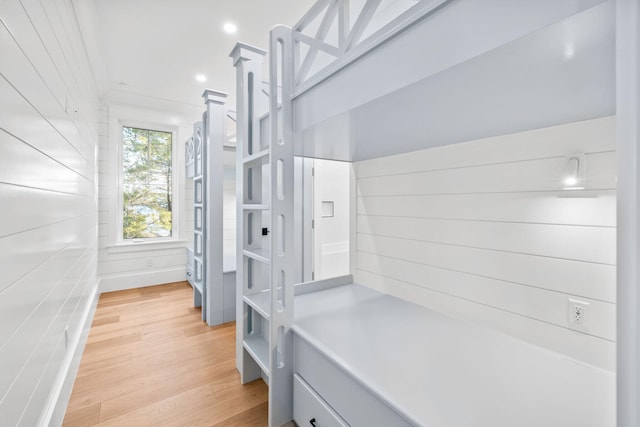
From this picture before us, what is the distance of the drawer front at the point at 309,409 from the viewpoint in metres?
1.14

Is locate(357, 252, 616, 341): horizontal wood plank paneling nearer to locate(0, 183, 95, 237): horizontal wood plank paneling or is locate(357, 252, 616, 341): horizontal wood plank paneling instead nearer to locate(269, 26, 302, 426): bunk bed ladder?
locate(269, 26, 302, 426): bunk bed ladder

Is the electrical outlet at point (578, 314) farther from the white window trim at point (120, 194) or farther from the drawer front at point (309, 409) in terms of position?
the white window trim at point (120, 194)

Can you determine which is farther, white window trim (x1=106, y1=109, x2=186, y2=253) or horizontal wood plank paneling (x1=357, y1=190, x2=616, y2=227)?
white window trim (x1=106, y1=109, x2=186, y2=253)

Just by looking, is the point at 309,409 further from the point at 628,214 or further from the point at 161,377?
the point at 628,214

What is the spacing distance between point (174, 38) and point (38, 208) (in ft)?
6.65

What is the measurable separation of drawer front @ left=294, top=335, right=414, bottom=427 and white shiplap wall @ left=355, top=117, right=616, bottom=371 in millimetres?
781

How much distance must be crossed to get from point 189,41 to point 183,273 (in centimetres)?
310

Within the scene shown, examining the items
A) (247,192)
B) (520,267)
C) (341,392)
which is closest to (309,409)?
(341,392)

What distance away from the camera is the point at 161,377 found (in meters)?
1.92

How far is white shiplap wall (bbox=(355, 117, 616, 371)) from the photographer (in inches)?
41.7

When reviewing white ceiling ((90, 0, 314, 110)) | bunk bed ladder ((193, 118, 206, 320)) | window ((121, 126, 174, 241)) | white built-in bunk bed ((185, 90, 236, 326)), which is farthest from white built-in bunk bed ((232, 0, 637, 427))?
window ((121, 126, 174, 241))

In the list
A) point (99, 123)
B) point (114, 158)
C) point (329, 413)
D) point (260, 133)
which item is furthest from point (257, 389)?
point (99, 123)

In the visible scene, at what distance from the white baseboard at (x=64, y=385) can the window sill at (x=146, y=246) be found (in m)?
1.57

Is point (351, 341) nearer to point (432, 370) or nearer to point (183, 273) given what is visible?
point (432, 370)
